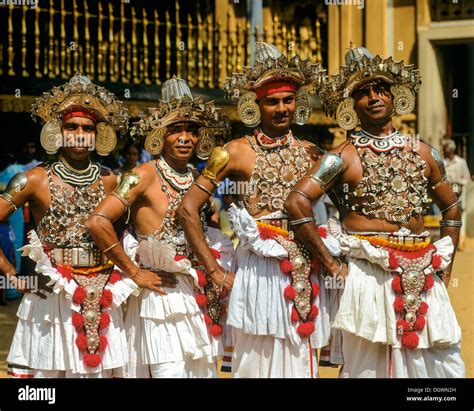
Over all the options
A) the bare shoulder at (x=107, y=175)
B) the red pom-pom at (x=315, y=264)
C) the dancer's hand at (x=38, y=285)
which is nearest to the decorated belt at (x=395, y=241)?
the red pom-pom at (x=315, y=264)

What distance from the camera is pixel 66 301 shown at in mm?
6148

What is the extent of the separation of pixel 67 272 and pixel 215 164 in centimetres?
96

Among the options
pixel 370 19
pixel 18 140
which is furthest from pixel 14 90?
pixel 370 19

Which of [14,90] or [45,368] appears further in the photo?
Answer: [14,90]

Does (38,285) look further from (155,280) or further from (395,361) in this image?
(395,361)

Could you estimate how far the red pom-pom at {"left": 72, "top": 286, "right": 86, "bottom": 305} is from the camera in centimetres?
609

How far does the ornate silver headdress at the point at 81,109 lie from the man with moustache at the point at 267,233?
0.58m

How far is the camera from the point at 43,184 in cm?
619

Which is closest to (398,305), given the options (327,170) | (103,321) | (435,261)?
(435,261)

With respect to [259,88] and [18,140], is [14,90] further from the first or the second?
[259,88]

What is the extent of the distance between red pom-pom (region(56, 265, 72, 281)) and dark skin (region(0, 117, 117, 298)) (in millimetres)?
83

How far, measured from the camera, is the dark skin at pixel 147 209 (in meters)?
6.05

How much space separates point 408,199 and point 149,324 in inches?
59.3

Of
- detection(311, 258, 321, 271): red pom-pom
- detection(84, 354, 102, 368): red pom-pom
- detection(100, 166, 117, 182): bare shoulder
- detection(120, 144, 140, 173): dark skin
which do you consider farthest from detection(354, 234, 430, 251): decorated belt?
detection(120, 144, 140, 173): dark skin
